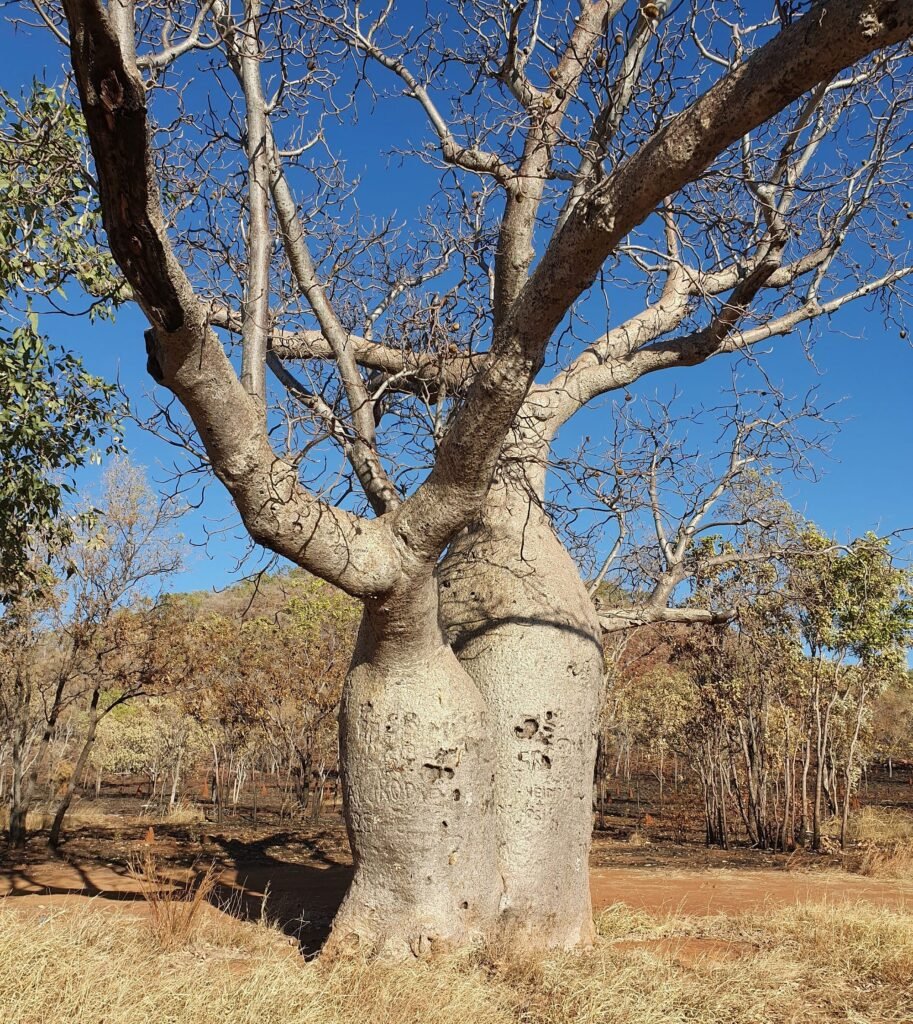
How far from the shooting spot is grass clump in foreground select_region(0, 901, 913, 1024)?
108 inches

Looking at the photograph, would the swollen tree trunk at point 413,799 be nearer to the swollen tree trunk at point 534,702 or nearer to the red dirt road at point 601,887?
the swollen tree trunk at point 534,702

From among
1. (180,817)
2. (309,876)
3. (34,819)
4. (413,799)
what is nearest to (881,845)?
(309,876)

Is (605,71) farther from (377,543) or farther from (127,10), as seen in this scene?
(377,543)

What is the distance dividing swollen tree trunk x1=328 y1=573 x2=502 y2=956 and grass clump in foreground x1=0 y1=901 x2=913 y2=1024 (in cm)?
20


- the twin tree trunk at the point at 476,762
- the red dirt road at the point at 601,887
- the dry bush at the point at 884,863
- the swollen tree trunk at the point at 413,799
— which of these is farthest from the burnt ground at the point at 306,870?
the twin tree trunk at the point at 476,762

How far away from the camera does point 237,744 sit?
16.3 meters

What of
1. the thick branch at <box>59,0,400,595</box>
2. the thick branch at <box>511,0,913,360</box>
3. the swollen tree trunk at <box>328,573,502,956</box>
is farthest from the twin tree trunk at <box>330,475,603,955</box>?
the thick branch at <box>511,0,913,360</box>

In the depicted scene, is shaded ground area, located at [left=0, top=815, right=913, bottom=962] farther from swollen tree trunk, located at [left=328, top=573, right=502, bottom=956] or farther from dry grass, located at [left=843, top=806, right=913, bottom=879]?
swollen tree trunk, located at [left=328, top=573, right=502, bottom=956]

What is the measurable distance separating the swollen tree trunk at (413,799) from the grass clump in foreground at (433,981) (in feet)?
0.67

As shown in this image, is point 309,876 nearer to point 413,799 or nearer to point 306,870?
point 306,870

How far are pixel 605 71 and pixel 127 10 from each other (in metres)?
1.76

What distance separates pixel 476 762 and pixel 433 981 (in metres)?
1.00

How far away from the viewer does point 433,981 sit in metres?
3.31

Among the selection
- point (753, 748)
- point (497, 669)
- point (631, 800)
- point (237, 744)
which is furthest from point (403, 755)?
point (631, 800)
